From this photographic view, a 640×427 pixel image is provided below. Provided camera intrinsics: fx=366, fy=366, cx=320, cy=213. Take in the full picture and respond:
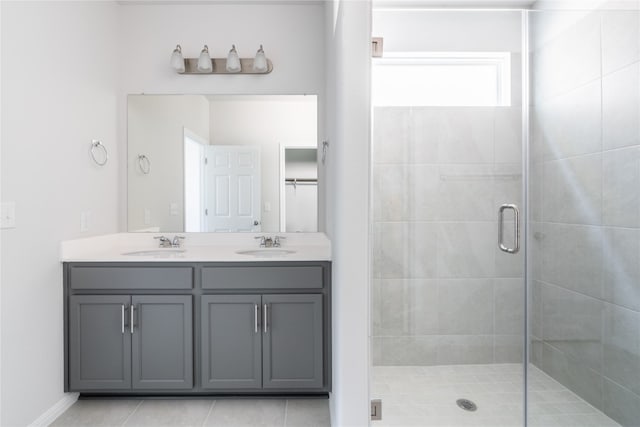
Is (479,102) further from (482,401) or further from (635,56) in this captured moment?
(482,401)

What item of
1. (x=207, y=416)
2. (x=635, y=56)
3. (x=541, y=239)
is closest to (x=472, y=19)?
(x=635, y=56)

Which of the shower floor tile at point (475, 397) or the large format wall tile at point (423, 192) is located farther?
the large format wall tile at point (423, 192)

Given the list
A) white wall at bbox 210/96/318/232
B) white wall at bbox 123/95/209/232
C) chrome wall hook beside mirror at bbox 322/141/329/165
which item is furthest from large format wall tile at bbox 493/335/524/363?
white wall at bbox 123/95/209/232

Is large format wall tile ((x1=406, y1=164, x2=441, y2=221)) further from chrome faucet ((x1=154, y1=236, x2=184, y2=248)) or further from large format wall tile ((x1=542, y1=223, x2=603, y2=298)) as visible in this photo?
chrome faucet ((x1=154, y1=236, x2=184, y2=248))

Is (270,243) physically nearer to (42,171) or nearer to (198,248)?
(198,248)

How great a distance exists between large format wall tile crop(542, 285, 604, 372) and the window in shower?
110 centimetres

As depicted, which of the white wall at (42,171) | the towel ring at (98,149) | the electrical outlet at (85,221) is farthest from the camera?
the towel ring at (98,149)

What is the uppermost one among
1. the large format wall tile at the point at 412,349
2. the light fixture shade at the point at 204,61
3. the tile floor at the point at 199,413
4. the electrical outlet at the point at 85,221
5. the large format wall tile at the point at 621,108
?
the light fixture shade at the point at 204,61

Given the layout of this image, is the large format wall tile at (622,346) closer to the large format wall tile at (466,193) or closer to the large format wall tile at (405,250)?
the large format wall tile at (466,193)

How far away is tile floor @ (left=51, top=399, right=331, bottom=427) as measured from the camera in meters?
1.93

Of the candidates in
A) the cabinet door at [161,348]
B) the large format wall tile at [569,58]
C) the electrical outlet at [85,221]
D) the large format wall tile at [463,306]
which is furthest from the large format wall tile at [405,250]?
the electrical outlet at [85,221]

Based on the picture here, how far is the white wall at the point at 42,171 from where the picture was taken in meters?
1.70

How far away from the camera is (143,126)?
Result: 2.70 m

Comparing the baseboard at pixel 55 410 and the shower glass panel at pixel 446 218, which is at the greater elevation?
the shower glass panel at pixel 446 218
